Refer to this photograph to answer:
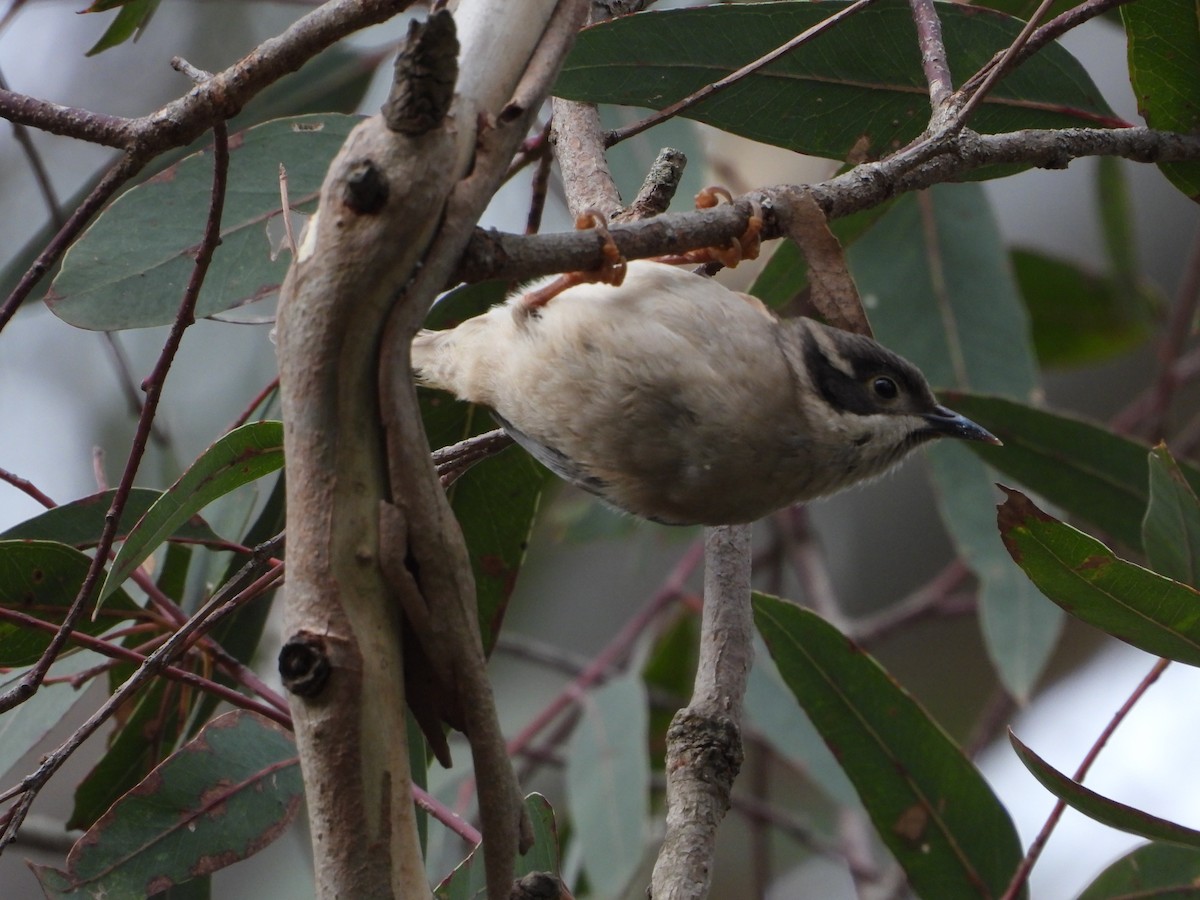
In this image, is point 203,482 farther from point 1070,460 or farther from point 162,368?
point 1070,460

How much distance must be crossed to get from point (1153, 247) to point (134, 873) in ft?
13.4

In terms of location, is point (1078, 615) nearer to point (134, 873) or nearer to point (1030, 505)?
point (1030, 505)

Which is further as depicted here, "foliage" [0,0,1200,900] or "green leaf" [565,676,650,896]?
"green leaf" [565,676,650,896]

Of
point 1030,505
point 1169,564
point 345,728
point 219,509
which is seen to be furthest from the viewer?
point 219,509

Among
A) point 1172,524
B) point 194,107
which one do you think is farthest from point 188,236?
point 1172,524

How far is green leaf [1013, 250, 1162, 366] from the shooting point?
13.8 ft

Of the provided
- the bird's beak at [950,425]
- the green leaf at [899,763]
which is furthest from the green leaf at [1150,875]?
the bird's beak at [950,425]

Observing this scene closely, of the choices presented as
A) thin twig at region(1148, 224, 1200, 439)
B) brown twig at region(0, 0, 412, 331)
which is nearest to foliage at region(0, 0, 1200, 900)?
brown twig at region(0, 0, 412, 331)

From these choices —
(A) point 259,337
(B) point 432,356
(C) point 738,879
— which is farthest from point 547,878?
(C) point 738,879

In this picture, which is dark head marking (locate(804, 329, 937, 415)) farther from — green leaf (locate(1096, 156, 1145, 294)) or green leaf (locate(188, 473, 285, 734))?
green leaf (locate(1096, 156, 1145, 294))

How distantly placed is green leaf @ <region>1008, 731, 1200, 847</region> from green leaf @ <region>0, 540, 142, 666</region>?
1.40 m

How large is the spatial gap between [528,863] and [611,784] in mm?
1494

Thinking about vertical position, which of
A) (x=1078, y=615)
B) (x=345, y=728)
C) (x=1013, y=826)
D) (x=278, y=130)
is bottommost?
(x=1013, y=826)

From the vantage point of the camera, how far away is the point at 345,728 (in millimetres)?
1005
